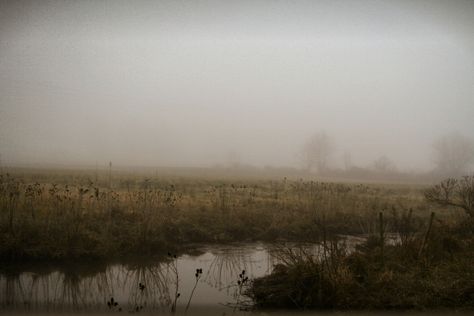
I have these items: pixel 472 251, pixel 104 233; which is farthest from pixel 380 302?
pixel 104 233

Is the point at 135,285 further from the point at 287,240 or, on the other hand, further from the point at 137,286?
the point at 287,240

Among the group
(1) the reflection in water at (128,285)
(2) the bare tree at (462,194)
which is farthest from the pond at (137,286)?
(2) the bare tree at (462,194)

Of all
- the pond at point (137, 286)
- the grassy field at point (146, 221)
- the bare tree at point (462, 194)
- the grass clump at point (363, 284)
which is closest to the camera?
the grass clump at point (363, 284)

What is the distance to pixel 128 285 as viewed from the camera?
461cm

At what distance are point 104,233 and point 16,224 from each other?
4.30 feet

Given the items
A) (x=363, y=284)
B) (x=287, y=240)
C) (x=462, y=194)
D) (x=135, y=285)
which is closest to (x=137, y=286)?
(x=135, y=285)

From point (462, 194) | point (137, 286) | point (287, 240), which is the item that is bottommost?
point (137, 286)

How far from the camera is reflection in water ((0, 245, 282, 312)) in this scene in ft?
13.3

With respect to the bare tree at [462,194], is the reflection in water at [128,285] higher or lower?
lower

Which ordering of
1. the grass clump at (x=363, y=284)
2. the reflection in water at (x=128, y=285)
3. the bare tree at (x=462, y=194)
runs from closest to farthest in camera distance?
the grass clump at (x=363, y=284) → the reflection in water at (x=128, y=285) → the bare tree at (x=462, y=194)

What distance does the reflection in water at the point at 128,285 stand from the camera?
13.3ft

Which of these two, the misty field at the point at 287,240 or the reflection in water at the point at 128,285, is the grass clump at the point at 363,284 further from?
the reflection in water at the point at 128,285

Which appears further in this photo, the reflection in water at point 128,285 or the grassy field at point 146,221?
the grassy field at point 146,221

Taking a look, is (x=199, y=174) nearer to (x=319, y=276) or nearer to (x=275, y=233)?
(x=275, y=233)
